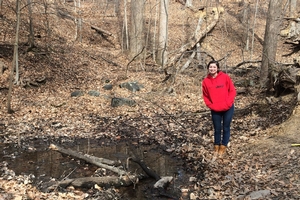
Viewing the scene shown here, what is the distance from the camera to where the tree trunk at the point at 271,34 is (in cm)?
1072

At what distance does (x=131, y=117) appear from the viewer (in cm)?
1000

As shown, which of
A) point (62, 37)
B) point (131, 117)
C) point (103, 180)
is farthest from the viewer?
point (62, 37)

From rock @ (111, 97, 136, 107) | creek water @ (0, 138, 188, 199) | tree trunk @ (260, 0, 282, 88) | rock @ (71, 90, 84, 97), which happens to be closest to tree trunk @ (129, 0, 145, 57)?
rock @ (71, 90, 84, 97)

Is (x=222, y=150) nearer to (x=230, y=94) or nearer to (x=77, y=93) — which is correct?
(x=230, y=94)

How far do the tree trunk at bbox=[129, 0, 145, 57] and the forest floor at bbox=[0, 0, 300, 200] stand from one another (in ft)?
5.57

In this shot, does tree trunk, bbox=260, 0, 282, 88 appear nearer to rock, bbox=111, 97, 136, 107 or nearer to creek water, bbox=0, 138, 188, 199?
rock, bbox=111, 97, 136, 107

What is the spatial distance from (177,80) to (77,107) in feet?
13.7

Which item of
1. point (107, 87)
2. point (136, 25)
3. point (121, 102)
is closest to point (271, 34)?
point (121, 102)

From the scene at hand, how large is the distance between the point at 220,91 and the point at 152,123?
3.80 m

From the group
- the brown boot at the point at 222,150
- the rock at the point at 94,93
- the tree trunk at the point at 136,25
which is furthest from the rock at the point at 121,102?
the tree trunk at the point at 136,25

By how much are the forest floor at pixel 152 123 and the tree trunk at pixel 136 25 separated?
1.70 meters

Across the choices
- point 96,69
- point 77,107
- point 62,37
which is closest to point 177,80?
point 77,107

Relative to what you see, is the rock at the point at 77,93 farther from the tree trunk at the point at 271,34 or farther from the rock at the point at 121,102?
the tree trunk at the point at 271,34

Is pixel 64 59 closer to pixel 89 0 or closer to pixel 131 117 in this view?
pixel 131 117
